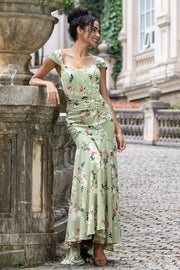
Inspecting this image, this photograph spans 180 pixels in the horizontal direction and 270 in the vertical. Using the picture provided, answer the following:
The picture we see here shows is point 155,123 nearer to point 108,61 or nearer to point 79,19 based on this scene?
point 108,61

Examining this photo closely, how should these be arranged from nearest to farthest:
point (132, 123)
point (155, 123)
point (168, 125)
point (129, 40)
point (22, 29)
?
1. point (22, 29)
2. point (168, 125)
3. point (155, 123)
4. point (132, 123)
5. point (129, 40)

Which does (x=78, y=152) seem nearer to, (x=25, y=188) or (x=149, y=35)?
(x=25, y=188)

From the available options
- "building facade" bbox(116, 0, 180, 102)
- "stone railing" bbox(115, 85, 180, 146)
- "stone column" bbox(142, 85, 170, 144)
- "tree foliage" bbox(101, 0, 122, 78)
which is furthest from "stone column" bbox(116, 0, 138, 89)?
"stone column" bbox(142, 85, 170, 144)

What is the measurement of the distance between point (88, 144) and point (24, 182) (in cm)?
51

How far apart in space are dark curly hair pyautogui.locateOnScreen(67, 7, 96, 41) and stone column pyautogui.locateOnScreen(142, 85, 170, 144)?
12420 millimetres

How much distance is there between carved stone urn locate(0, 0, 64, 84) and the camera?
4.34m

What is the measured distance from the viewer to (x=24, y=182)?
4148mm

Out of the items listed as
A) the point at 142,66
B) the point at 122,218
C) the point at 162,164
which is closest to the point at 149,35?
the point at 142,66

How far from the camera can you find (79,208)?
4.05 m

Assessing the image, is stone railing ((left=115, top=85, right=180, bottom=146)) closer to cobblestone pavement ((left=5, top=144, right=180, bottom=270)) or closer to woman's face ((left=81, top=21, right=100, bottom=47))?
cobblestone pavement ((left=5, top=144, right=180, bottom=270))

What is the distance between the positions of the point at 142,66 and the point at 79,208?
64.0ft

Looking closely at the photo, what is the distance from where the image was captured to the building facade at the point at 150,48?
2006 centimetres

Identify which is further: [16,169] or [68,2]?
[68,2]

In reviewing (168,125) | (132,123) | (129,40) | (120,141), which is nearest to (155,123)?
(168,125)
